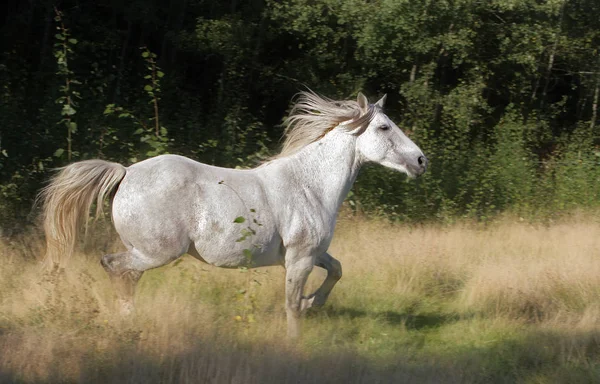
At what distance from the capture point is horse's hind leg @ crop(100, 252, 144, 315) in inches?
229

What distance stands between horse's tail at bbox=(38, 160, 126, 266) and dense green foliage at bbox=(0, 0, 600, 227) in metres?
4.18

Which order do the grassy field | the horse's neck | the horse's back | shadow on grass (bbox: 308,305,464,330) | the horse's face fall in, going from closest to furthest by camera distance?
the grassy field < the horse's back < the horse's neck < the horse's face < shadow on grass (bbox: 308,305,464,330)

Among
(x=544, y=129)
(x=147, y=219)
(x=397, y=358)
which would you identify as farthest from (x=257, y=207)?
(x=544, y=129)

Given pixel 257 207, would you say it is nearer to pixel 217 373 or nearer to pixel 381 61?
pixel 217 373

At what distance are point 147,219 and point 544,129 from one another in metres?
12.8

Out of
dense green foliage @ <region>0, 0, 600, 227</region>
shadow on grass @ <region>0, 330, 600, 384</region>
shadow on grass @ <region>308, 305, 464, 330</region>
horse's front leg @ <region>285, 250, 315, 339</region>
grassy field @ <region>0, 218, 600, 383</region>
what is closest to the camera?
shadow on grass @ <region>0, 330, 600, 384</region>

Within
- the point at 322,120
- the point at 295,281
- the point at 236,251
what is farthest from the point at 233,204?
the point at 322,120

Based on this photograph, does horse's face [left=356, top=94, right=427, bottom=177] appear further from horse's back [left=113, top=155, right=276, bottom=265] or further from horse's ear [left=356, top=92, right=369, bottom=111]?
horse's back [left=113, top=155, right=276, bottom=265]

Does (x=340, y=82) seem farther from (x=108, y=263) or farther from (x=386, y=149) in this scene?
(x=108, y=263)

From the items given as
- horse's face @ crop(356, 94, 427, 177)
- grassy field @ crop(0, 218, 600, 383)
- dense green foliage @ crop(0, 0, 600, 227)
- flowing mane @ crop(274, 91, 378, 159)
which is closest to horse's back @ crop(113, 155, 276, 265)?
grassy field @ crop(0, 218, 600, 383)

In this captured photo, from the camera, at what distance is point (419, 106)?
14.1 m

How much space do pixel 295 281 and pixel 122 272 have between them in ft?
4.55

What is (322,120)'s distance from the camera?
6676 millimetres

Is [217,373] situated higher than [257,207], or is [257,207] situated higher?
[257,207]
